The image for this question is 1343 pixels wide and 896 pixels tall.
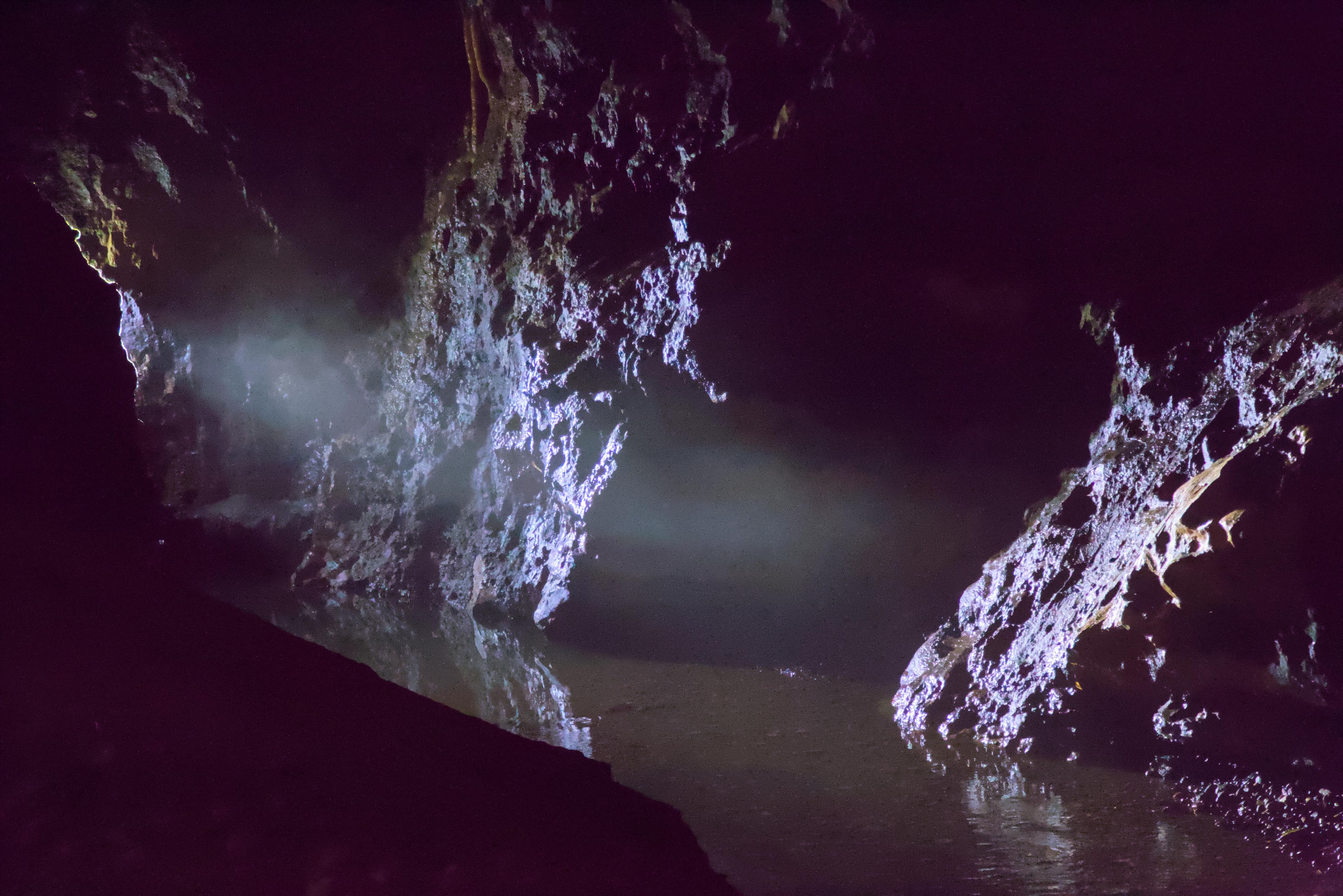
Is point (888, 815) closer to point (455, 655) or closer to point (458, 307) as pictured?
point (455, 655)

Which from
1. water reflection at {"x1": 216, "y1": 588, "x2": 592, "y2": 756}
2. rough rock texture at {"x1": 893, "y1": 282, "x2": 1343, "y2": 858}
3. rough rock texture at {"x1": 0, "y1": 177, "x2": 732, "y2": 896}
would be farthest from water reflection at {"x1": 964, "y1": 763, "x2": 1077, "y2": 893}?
water reflection at {"x1": 216, "y1": 588, "x2": 592, "y2": 756}

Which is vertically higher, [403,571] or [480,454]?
[480,454]

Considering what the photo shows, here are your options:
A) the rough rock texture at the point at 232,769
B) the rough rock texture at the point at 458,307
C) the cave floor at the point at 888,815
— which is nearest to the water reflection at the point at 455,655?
the rough rock texture at the point at 458,307

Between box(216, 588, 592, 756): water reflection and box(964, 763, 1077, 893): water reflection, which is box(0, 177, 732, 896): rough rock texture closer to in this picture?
box(964, 763, 1077, 893): water reflection

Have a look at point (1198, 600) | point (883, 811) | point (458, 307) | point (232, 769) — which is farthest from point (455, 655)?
point (1198, 600)

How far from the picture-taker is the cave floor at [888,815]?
8.96 feet

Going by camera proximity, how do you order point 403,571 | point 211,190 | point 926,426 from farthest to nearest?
1. point 403,571
2. point 211,190
3. point 926,426

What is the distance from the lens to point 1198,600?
11.8 feet

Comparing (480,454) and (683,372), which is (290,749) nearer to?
(683,372)

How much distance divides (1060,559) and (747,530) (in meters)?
1.93

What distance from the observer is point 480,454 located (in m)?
7.11

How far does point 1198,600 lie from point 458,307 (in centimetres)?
554

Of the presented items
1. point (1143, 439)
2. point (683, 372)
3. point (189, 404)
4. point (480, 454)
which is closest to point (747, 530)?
point (683, 372)

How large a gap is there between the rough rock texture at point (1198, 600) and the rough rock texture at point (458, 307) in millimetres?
2258
